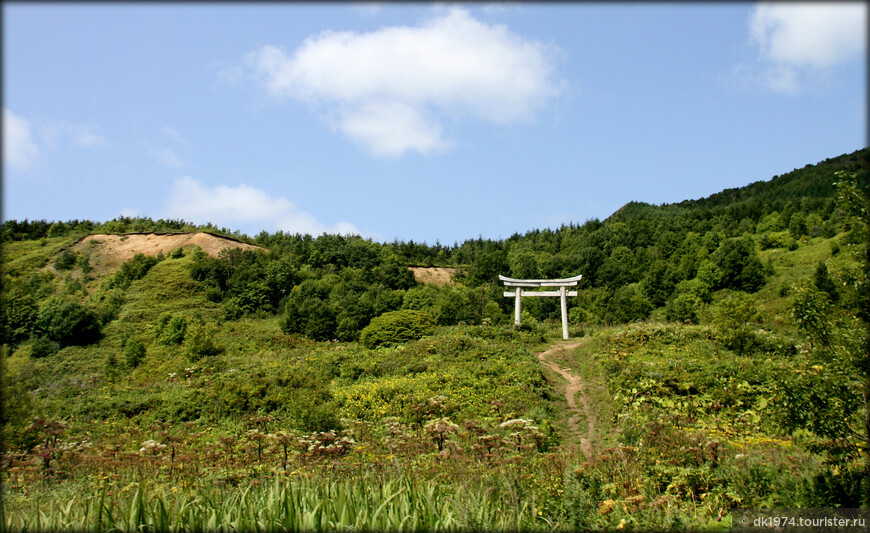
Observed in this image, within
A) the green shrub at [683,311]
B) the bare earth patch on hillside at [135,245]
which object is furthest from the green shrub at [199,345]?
the green shrub at [683,311]

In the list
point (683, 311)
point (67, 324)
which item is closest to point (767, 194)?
point (683, 311)

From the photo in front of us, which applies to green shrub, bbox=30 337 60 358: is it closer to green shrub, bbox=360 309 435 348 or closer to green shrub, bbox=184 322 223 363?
green shrub, bbox=184 322 223 363

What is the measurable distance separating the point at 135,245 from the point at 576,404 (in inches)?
1397

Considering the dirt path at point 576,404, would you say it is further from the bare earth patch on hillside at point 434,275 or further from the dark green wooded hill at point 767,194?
the dark green wooded hill at point 767,194

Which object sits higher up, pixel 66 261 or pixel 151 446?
pixel 66 261

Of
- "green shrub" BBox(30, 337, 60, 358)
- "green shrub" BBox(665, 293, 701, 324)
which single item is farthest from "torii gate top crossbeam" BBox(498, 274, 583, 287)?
"green shrub" BBox(30, 337, 60, 358)

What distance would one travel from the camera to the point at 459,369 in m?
17.0

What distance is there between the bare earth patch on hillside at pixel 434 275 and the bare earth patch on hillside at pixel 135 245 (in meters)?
14.4

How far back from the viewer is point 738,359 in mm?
15516

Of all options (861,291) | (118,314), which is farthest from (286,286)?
(861,291)

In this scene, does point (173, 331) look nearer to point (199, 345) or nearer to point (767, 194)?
point (199, 345)

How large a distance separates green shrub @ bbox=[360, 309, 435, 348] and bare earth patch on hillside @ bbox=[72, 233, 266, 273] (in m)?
17.2

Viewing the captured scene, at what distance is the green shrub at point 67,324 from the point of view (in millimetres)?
26688

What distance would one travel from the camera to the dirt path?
11885 mm
